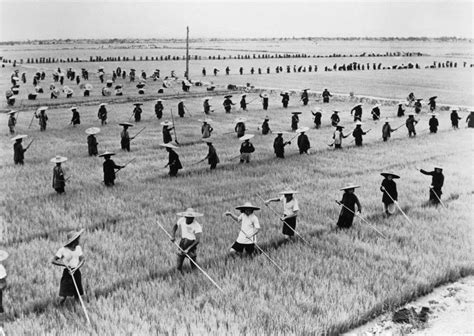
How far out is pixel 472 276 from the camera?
8547mm

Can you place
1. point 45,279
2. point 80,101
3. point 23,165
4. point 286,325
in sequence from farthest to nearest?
point 80,101 → point 23,165 → point 45,279 → point 286,325

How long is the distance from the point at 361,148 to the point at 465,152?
3.82m

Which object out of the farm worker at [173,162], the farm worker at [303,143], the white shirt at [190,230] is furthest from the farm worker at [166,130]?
the white shirt at [190,230]

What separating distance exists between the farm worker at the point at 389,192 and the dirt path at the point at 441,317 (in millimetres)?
3176

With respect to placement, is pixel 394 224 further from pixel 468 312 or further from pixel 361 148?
pixel 361 148

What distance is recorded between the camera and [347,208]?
10234 millimetres

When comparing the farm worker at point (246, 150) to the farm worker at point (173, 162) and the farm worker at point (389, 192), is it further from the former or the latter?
the farm worker at point (389, 192)

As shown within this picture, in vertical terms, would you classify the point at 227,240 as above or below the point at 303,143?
below

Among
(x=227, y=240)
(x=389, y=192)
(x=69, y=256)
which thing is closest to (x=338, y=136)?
(x=389, y=192)

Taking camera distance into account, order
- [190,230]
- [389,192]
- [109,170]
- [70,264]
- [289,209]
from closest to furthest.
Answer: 1. [70,264]
2. [190,230]
3. [289,209]
4. [389,192]
5. [109,170]

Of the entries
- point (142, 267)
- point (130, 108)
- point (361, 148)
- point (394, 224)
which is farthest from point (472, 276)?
point (130, 108)

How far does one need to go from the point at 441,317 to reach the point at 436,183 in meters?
5.60

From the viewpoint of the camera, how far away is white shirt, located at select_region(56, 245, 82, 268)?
717 cm

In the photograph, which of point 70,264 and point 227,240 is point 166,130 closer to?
point 227,240
